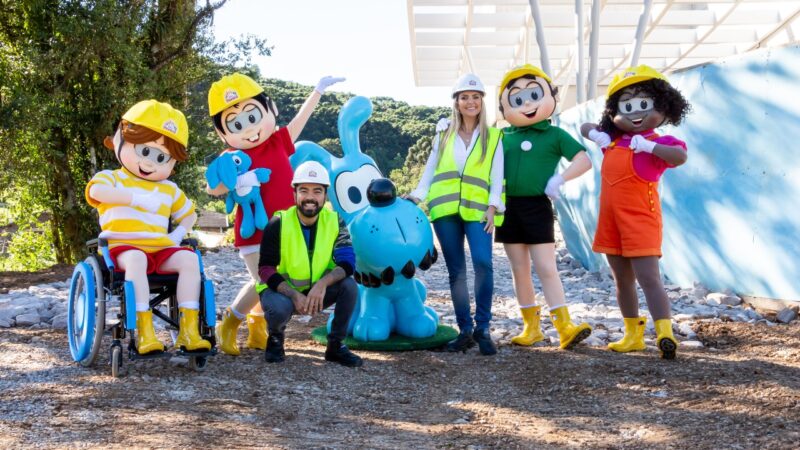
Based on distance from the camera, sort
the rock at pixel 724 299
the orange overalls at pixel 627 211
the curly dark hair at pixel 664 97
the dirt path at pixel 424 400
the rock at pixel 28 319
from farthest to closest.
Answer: the rock at pixel 724 299 < the rock at pixel 28 319 < the curly dark hair at pixel 664 97 < the orange overalls at pixel 627 211 < the dirt path at pixel 424 400

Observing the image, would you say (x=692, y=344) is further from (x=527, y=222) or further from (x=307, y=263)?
(x=307, y=263)

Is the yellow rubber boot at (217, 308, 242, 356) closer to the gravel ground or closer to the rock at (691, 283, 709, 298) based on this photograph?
the gravel ground

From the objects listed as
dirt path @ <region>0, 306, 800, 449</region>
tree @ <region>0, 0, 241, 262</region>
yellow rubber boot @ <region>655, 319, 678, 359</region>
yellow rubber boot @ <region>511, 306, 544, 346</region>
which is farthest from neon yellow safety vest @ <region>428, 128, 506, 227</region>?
tree @ <region>0, 0, 241, 262</region>

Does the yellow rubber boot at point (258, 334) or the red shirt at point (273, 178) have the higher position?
the red shirt at point (273, 178)

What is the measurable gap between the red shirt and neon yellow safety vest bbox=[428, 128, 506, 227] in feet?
2.86

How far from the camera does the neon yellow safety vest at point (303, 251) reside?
4285 mm

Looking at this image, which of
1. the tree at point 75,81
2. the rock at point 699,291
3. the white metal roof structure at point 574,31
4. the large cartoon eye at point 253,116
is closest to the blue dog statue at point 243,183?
the large cartoon eye at point 253,116

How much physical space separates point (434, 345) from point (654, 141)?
5.65 ft

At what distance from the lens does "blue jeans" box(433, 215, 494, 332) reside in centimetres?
458

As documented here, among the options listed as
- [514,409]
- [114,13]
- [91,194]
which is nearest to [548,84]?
[514,409]

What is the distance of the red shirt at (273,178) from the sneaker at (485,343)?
1.35 m

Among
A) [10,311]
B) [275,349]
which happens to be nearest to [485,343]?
[275,349]

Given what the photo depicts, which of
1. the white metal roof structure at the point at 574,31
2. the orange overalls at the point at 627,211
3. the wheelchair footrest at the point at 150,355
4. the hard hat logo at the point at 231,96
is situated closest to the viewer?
the wheelchair footrest at the point at 150,355

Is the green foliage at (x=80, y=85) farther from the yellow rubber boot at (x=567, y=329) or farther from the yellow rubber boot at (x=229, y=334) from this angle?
the yellow rubber boot at (x=567, y=329)
